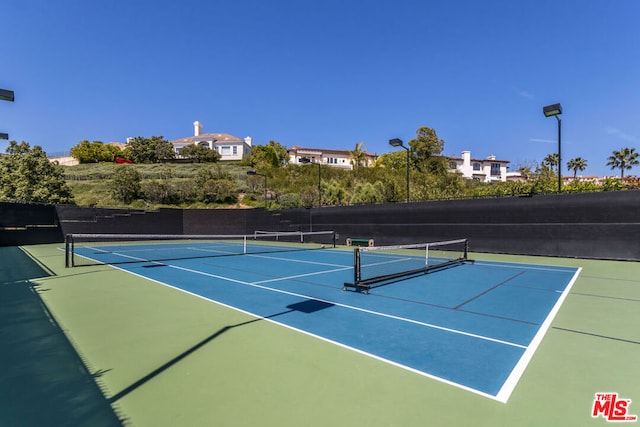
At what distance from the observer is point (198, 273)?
32.5ft

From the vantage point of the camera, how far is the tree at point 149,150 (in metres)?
63.6

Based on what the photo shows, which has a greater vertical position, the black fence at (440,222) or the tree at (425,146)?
the tree at (425,146)

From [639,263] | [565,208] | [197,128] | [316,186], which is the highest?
[197,128]

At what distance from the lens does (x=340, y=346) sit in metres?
4.17

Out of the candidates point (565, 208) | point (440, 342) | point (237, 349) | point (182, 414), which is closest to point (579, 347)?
point (440, 342)

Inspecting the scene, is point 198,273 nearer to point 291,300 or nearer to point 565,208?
point 291,300

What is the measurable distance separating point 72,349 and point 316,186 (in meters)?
34.1

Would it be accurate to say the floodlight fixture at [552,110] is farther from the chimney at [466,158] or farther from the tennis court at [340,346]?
the chimney at [466,158]

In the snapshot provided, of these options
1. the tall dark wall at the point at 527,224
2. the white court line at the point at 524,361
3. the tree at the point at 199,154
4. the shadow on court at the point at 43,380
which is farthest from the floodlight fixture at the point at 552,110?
the tree at the point at 199,154

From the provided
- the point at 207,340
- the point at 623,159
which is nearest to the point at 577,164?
the point at 623,159

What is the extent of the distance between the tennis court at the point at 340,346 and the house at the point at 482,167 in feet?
235

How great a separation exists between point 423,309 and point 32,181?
38.5 meters

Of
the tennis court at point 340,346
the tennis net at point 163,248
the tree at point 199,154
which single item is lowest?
the tennis net at point 163,248

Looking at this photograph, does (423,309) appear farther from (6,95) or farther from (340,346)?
(6,95)
